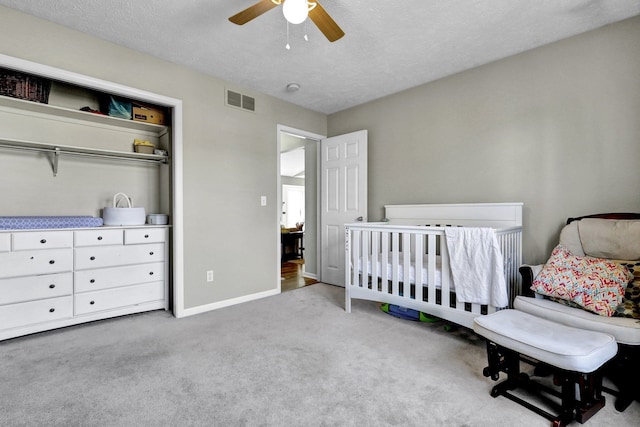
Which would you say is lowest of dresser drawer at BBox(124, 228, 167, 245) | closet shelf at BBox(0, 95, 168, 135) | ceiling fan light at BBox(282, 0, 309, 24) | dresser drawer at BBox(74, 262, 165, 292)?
dresser drawer at BBox(74, 262, 165, 292)

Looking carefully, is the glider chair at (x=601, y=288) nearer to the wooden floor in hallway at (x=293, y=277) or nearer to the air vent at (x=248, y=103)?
the wooden floor in hallway at (x=293, y=277)

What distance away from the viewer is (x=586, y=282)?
5.70 ft

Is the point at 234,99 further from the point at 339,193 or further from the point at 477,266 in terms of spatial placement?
the point at 477,266

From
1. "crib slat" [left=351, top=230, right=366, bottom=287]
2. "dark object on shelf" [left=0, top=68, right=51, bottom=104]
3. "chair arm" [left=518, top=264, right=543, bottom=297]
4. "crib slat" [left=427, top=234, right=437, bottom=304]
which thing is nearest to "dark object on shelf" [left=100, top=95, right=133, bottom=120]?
"dark object on shelf" [left=0, top=68, right=51, bottom=104]

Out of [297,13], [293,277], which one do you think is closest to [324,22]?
[297,13]

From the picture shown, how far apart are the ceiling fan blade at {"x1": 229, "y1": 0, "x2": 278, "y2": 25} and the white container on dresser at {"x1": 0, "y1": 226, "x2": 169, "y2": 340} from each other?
1983 mm

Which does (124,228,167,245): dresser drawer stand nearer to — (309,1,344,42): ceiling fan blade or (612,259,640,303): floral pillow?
(309,1,344,42): ceiling fan blade

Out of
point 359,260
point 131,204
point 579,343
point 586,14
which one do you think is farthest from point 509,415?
point 131,204

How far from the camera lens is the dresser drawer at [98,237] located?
2.45 m

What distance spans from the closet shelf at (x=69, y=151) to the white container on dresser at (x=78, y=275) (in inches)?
27.2

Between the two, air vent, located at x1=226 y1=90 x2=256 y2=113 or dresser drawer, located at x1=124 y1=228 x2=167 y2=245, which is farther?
air vent, located at x1=226 y1=90 x2=256 y2=113

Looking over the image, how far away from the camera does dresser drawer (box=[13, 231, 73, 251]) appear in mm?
2209

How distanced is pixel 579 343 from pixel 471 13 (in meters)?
2.10

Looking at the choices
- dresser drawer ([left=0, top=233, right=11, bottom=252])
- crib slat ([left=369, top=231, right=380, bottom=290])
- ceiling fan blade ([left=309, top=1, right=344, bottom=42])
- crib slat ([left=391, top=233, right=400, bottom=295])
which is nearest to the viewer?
ceiling fan blade ([left=309, top=1, right=344, bottom=42])
